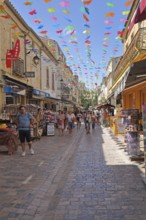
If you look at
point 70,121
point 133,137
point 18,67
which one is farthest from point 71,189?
point 70,121

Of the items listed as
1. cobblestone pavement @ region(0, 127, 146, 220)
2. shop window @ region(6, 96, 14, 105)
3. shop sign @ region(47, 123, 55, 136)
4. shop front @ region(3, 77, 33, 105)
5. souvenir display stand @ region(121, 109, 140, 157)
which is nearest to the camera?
cobblestone pavement @ region(0, 127, 146, 220)

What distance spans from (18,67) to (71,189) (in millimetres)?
14522

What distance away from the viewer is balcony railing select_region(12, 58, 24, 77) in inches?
744

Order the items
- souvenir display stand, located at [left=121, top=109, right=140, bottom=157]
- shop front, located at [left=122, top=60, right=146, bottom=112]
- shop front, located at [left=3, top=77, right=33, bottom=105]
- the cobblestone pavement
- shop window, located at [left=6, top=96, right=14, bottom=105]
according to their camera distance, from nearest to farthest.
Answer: the cobblestone pavement → shop front, located at [left=122, top=60, right=146, bottom=112] → souvenir display stand, located at [left=121, top=109, right=140, bottom=157] → shop front, located at [left=3, top=77, right=33, bottom=105] → shop window, located at [left=6, top=96, right=14, bottom=105]

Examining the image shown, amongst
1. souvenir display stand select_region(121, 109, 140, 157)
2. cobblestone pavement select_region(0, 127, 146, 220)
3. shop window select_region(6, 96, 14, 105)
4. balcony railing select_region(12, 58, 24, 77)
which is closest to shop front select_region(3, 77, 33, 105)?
shop window select_region(6, 96, 14, 105)

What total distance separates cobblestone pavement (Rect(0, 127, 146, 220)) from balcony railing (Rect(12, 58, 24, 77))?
33.4ft

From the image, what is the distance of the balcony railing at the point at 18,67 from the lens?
18.9 metres

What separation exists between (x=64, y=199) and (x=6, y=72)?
1267cm

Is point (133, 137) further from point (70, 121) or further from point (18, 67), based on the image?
point (70, 121)

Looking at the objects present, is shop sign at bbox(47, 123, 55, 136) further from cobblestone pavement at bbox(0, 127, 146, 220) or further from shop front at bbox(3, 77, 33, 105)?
cobblestone pavement at bbox(0, 127, 146, 220)

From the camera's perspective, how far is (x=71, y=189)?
612 centimetres

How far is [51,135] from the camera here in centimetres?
1906

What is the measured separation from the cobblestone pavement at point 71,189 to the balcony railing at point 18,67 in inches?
Answer: 400

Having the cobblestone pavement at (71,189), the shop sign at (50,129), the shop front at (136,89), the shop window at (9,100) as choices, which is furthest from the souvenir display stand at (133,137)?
the shop window at (9,100)
